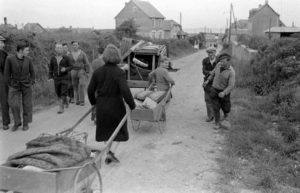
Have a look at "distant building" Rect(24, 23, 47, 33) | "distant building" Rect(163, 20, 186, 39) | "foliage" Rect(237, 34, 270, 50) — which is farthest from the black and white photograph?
"distant building" Rect(163, 20, 186, 39)

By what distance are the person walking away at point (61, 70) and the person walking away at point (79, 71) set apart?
85cm

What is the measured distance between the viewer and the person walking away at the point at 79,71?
471 inches

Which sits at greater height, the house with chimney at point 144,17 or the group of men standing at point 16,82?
→ the house with chimney at point 144,17

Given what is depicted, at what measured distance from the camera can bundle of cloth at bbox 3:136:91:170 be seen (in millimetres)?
4086

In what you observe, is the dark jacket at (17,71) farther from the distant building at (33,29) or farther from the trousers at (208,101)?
the distant building at (33,29)

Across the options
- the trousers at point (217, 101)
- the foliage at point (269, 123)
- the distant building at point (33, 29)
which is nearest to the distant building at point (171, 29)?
the distant building at point (33, 29)

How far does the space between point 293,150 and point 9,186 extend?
6041 mm

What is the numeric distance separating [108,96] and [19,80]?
135 inches

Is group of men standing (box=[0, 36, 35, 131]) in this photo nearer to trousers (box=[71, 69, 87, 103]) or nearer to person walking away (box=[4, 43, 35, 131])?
person walking away (box=[4, 43, 35, 131])

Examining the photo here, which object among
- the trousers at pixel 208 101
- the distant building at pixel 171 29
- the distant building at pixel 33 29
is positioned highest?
the distant building at pixel 171 29

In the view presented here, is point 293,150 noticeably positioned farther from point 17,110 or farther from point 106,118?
point 17,110

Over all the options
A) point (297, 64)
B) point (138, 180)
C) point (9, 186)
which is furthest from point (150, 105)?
point (297, 64)

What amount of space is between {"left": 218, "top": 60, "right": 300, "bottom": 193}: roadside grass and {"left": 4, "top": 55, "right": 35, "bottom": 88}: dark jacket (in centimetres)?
468

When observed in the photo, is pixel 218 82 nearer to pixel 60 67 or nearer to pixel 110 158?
pixel 110 158
